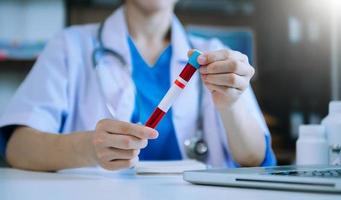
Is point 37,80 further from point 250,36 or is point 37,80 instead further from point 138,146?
point 250,36

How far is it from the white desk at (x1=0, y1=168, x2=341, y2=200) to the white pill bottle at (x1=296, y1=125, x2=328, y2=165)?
25cm

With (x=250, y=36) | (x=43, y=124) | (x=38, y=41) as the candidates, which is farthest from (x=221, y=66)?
(x=250, y=36)

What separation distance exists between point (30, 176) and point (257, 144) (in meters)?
0.47

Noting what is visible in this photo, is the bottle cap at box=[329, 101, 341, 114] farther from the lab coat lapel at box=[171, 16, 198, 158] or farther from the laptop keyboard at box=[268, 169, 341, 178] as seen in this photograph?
the lab coat lapel at box=[171, 16, 198, 158]

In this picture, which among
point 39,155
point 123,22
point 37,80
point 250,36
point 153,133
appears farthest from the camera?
point 250,36

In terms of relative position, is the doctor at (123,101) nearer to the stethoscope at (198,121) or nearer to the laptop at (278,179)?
the stethoscope at (198,121)

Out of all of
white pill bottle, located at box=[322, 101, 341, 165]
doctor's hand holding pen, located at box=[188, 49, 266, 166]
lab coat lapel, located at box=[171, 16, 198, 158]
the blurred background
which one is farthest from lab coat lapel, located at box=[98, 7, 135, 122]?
the blurred background

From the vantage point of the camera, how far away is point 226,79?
0.80 metres

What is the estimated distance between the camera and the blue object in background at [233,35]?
2.32 m

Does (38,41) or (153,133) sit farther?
(38,41)

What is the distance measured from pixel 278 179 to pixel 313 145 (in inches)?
12.3

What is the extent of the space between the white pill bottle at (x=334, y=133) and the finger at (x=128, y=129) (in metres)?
0.36

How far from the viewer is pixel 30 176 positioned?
88 cm

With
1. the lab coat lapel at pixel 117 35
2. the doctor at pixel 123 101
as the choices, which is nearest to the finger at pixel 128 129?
the doctor at pixel 123 101
